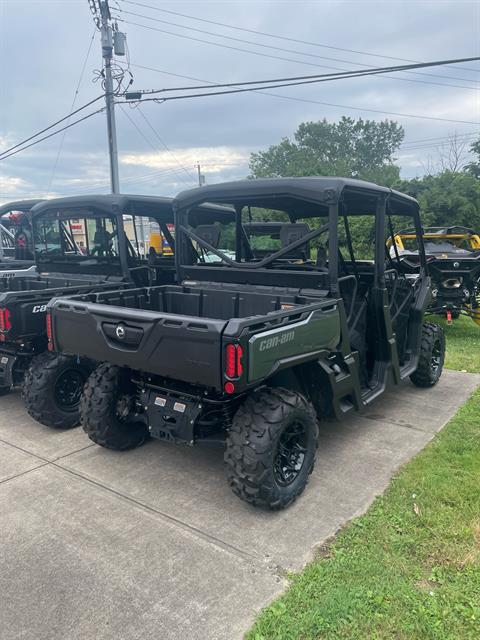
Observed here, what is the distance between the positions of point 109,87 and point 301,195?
1295 centimetres

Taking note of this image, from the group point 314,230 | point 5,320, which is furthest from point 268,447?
point 5,320

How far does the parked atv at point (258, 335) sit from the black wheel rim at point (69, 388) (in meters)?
0.81

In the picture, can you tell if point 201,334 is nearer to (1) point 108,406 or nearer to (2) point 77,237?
(1) point 108,406

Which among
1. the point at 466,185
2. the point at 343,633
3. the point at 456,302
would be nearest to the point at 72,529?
the point at 343,633

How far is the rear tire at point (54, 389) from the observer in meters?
4.60

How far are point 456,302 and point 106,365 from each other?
6110 millimetres

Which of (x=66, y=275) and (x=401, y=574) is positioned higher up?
(x=66, y=275)

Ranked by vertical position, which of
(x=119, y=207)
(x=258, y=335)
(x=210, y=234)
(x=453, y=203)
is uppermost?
(x=453, y=203)

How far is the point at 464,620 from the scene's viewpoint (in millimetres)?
2367

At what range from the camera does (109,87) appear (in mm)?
14500

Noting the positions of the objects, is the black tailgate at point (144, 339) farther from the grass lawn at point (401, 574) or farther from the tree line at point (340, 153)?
the tree line at point (340, 153)

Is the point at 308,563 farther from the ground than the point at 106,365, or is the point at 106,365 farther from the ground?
the point at 106,365

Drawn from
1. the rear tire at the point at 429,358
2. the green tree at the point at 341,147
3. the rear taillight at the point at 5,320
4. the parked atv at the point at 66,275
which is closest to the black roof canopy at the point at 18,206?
the parked atv at the point at 66,275

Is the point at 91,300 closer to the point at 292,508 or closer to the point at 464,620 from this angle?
the point at 292,508
